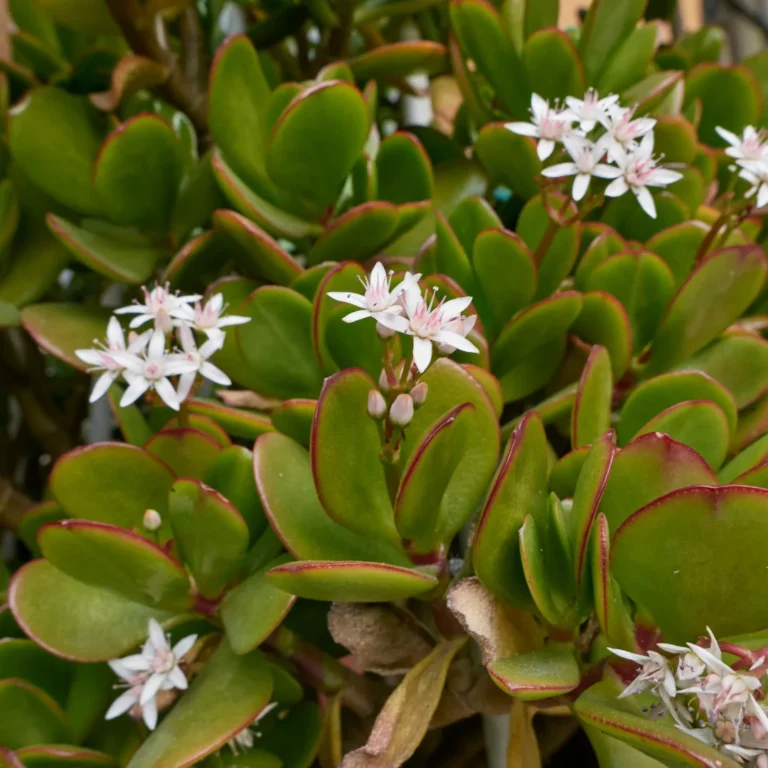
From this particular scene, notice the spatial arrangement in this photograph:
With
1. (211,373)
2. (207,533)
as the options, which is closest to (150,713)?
(207,533)

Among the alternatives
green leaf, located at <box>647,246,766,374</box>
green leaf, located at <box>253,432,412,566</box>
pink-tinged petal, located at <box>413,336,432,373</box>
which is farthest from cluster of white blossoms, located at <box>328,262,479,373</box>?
green leaf, located at <box>647,246,766,374</box>

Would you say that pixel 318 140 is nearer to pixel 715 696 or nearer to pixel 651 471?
pixel 651 471

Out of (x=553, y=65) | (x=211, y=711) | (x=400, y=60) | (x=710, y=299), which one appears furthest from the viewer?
(x=400, y=60)

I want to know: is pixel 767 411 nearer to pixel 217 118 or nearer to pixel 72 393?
pixel 217 118

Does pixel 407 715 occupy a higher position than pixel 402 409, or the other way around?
pixel 402 409

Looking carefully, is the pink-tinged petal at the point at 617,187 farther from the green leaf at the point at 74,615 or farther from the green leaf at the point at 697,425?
the green leaf at the point at 74,615

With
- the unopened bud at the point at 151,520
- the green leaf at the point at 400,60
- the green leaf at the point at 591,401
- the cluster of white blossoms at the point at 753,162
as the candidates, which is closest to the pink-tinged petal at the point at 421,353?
the green leaf at the point at 591,401

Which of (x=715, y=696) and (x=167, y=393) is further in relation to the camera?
(x=167, y=393)
